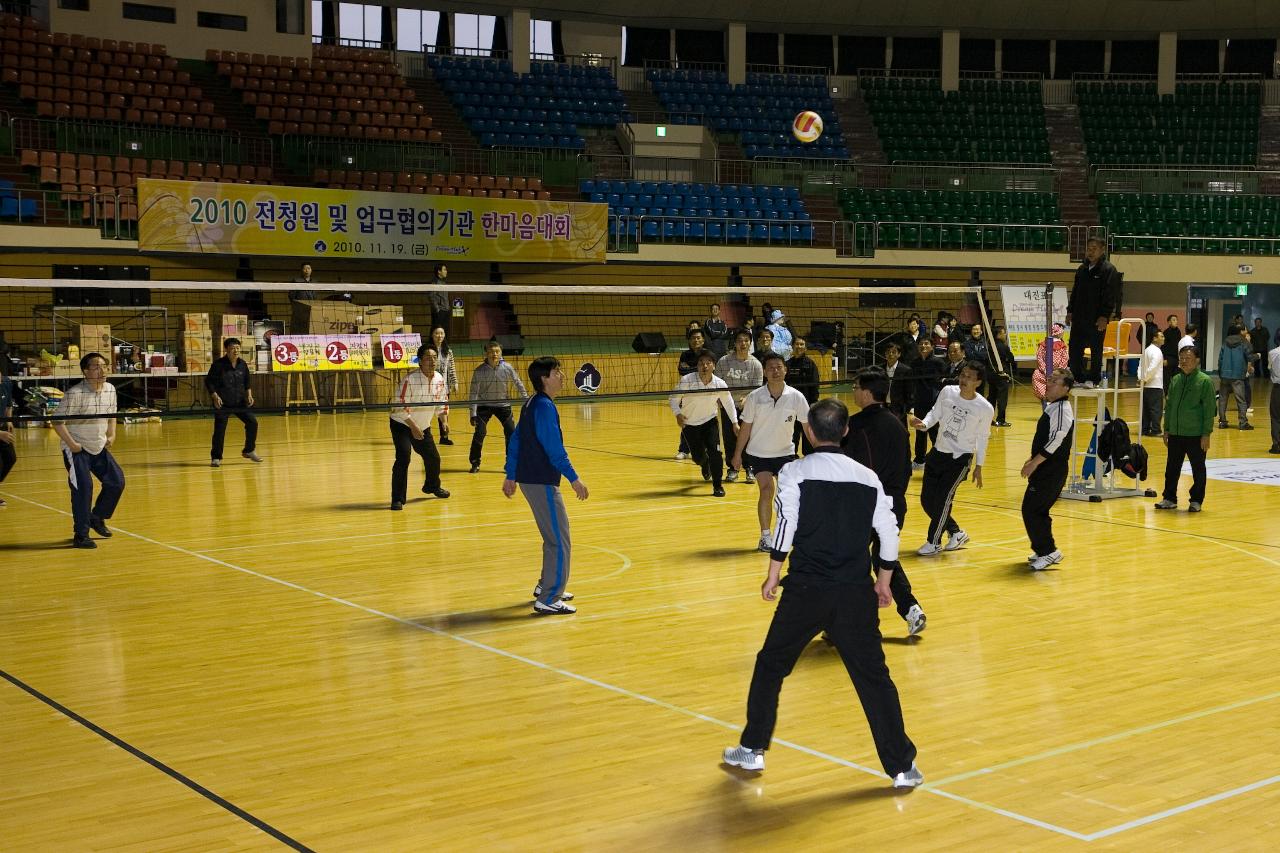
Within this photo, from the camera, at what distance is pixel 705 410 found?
15.9m

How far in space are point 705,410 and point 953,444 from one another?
14.2 ft

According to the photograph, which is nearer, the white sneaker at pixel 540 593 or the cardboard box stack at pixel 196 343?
the white sneaker at pixel 540 593

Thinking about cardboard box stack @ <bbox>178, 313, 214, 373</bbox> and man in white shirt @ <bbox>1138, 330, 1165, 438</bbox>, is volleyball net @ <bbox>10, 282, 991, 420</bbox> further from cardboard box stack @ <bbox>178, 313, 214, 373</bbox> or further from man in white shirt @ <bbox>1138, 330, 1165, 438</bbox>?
man in white shirt @ <bbox>1138, 330, 1165, 438</bbox>

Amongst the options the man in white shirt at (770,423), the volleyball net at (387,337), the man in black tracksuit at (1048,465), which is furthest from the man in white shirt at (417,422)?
the man in black tracksuit at (1048,465)

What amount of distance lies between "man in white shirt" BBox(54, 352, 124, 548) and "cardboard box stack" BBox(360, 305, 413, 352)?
1337 cm

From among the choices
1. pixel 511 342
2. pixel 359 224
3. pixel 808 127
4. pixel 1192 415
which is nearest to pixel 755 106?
pixel 808 127

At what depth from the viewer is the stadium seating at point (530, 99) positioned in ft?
117

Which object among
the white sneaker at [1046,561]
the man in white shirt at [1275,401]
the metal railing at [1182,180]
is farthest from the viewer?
the metal railing at [1182,180]

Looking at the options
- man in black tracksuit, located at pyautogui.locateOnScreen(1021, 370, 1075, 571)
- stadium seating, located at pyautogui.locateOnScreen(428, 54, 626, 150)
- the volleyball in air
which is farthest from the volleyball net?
man in black tracksuit, located at pyautogui.locateOnScreen(1021, 370, 1075, 571)

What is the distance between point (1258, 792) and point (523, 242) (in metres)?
24.6

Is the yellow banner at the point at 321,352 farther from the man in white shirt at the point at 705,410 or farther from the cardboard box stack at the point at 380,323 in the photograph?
the man in white shirt at the point at 705,410

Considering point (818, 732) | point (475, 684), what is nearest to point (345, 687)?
point (475, 684)

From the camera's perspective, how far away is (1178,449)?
15273mm

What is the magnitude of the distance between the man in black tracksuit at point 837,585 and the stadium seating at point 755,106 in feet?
108
